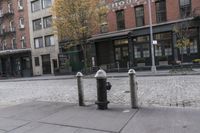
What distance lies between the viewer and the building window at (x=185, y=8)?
79.6ft

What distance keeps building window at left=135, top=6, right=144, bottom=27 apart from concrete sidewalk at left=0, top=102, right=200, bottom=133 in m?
20.8

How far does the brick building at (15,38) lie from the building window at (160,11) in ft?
71.9

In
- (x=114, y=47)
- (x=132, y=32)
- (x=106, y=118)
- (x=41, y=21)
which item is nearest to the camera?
(x=106, y=118)

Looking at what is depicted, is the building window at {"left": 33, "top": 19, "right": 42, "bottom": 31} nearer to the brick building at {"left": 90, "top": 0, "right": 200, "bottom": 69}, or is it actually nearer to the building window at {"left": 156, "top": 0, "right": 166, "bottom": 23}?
the brick building at {"left": 90, "top": 0, "right": 200, "bottom": 69}

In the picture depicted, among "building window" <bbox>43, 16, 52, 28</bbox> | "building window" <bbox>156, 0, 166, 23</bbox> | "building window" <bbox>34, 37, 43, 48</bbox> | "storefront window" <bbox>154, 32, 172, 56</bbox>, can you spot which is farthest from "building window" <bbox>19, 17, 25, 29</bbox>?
"storefront window" <bbox>154, 32, 172, 56</bbox>

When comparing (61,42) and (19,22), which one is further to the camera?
(19,22)

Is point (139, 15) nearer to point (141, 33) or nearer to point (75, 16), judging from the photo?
point (141, 33)

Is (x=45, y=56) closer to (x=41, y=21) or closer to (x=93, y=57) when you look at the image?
(x=41, y=21)

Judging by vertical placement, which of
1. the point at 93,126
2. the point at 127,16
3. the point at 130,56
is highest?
the point at 127,16

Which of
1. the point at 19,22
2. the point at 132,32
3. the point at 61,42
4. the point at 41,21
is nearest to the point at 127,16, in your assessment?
the point at 132,32

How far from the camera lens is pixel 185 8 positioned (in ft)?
80.3

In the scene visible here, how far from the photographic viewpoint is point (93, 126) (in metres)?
5.64

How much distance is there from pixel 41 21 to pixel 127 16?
15.7m

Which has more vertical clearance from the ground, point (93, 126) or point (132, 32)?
point (132, 32)
